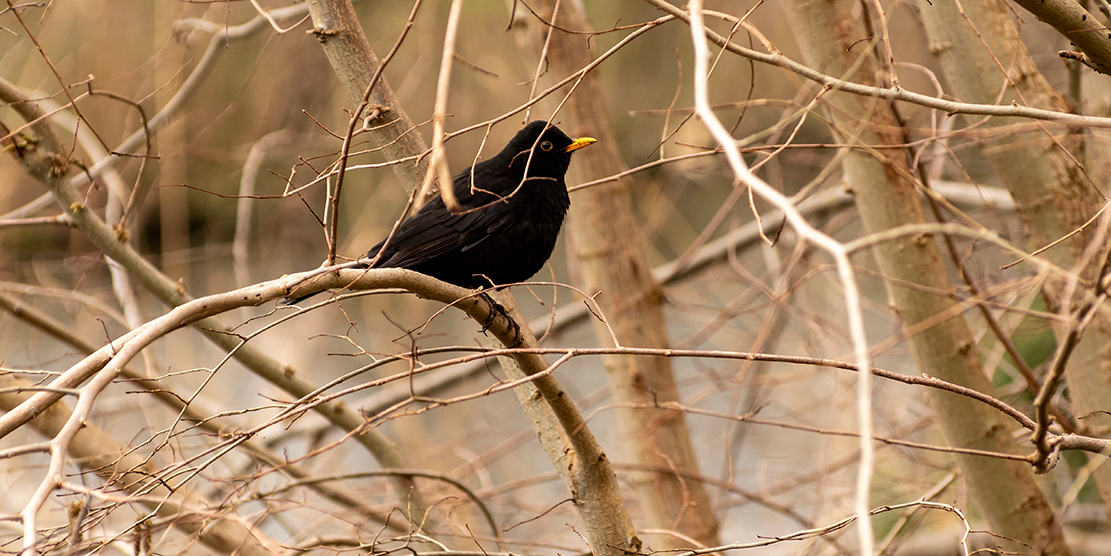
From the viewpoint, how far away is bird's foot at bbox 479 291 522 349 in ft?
7.75

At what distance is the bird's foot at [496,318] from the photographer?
2.36 m

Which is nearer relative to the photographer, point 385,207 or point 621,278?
point 621,278

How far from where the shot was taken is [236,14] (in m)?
8.57

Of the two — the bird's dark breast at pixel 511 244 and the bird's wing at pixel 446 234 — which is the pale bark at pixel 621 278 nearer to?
the bird's dark breast at pixel 511 244

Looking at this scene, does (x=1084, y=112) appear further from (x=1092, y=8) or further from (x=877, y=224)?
(x=877, y=224)

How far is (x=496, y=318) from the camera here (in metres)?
2.40

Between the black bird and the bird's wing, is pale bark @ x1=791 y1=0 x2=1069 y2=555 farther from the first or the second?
the bird's wing

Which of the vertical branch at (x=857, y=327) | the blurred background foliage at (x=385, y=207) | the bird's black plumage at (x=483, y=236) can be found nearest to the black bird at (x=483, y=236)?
the bird's black plumage at (x=483, y=236)

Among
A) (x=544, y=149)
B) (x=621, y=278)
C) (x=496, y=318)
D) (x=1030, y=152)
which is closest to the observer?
(x=496, y=318)

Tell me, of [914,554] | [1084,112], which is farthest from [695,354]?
[914,554]

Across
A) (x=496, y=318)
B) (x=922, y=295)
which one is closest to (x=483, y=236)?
(x=496, y=318)

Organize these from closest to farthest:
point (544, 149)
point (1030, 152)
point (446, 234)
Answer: point (1030, 152)
point (446, 234)
point (544, 149)

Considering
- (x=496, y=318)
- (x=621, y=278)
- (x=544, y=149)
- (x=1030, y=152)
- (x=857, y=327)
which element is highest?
(x=544, y=149)

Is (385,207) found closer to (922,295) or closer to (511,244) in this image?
(511,244)
